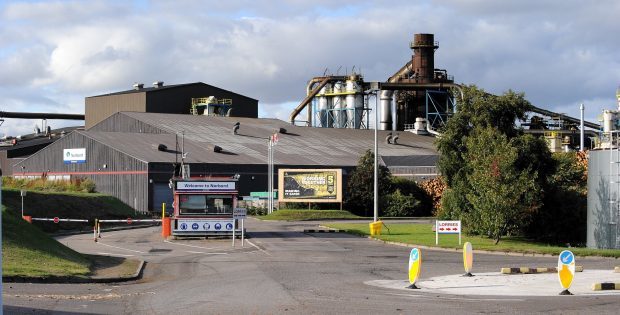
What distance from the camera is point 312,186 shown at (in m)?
68.9

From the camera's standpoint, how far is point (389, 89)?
110m

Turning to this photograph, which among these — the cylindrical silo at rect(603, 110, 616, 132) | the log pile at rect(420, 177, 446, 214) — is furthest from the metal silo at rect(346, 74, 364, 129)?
the cylindrical silo at rect(603, 110, 616, 132)

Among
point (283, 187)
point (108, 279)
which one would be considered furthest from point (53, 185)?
point (108, 279)

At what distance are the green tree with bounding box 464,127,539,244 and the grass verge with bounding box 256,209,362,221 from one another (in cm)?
2104

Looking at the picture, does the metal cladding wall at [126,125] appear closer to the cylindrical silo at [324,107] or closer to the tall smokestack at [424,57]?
the cylindrical silo at [324,107]

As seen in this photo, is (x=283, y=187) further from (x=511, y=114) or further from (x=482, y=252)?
(x=482, y=252)

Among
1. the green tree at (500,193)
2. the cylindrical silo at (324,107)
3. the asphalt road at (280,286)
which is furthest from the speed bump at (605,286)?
the cylindrical silo at (324,107)

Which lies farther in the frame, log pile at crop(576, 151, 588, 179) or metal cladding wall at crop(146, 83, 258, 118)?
metal cladding wall at crop(146, 83, 258, 118)

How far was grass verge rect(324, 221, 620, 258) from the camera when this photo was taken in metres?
35.2

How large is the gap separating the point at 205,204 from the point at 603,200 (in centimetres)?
1825

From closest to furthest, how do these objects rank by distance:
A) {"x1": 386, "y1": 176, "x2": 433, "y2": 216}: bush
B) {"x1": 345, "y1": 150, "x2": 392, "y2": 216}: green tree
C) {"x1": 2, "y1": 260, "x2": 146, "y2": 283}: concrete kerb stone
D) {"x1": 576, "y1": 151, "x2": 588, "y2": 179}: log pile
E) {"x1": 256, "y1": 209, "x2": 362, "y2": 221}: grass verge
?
{"x1": 2, "y1": 260, "x2": 146, "y2": 283}: concrete kerb stone < {"x1": 576, "y1": 151, "x2": 588, "y2": 179}: log pile < {"x1": 256, "y1": 209, "x2": 362, "y2": 221}: grass verge < {"x1": 345, "y1": 150, "x2": 392, "y2": 216}: green tree < {"x1": 386, "y1": 176, "x2": 433, "y2": 216}: bush

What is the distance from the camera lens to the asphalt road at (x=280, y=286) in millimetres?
17766

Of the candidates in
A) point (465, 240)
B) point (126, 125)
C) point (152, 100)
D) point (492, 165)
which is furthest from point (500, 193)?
point (152, 100)

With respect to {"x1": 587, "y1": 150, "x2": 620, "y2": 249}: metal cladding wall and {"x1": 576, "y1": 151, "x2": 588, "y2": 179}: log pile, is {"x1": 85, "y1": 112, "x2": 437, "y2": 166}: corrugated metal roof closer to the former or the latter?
{"x1": 576, "y1": 151, "x2": 588, "y2": 179}: log pile
